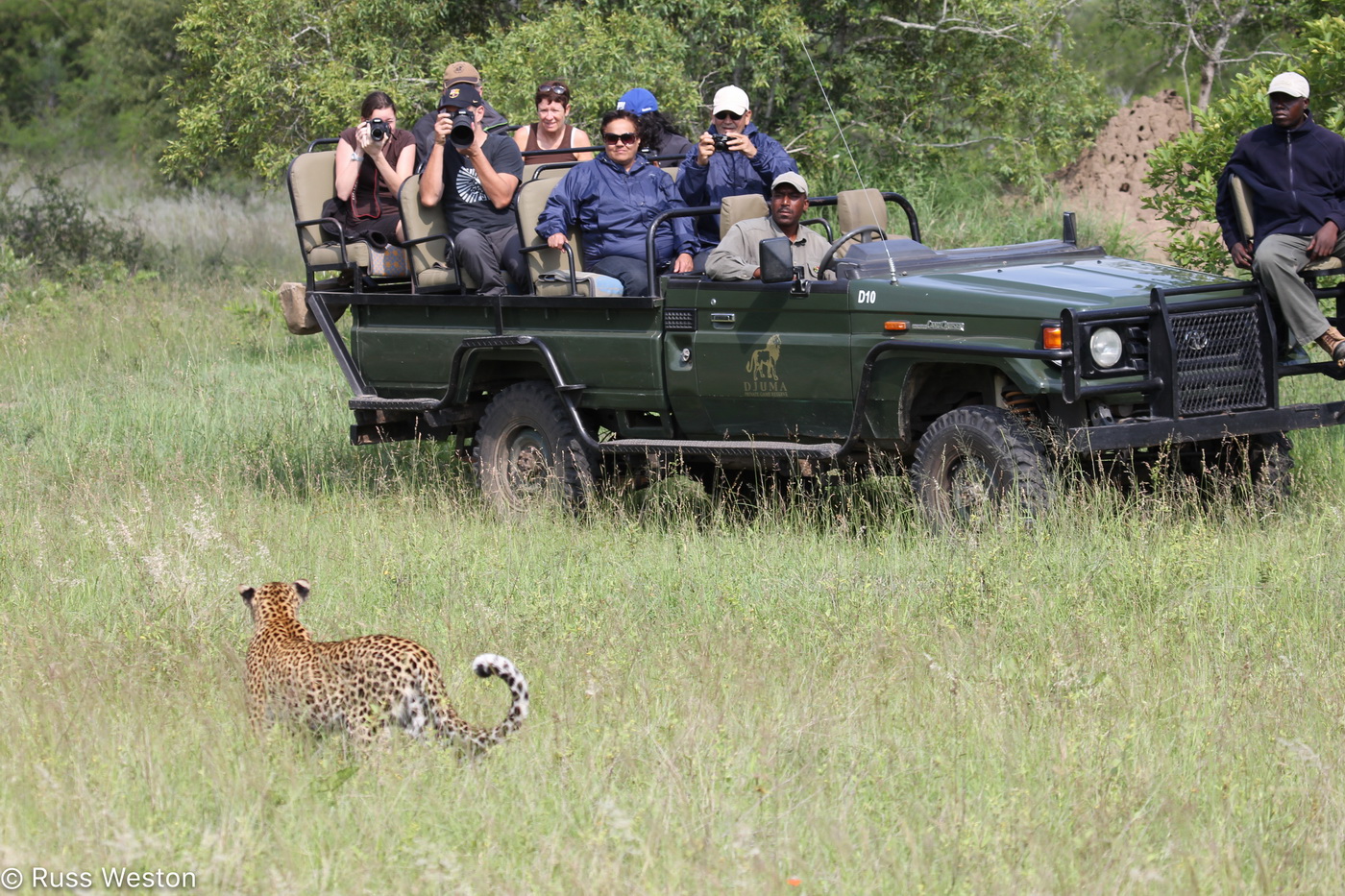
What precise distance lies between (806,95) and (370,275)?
711 cm

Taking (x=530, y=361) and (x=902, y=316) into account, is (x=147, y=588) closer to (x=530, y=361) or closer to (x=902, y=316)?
(x=530, y=361)

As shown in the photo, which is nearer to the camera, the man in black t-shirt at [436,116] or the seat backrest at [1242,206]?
the seat backrest at [1242,206]

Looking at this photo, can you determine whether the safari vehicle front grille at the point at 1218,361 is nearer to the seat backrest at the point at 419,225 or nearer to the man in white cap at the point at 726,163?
the man in white cap at the point at 726,163

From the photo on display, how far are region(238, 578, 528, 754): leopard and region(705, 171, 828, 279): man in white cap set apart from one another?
132 inches

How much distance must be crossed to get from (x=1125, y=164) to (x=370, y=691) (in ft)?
46.7

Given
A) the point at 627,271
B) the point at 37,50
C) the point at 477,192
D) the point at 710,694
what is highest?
the point at 37,50

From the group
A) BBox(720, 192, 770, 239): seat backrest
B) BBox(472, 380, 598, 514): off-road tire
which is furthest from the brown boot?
BBox(472, 380, 598, 514): off-road tire

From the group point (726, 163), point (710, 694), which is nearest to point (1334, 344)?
point (726, 163)

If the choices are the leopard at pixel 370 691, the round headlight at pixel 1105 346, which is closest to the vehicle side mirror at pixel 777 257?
the round headlight at pixel 1105 346

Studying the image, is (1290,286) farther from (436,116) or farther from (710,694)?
(436,116)

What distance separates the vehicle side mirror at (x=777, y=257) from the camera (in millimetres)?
7047

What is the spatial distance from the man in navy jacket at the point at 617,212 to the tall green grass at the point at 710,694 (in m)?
1.33

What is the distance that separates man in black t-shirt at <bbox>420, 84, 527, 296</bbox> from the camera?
28.0 ft

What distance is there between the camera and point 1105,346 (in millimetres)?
6512
